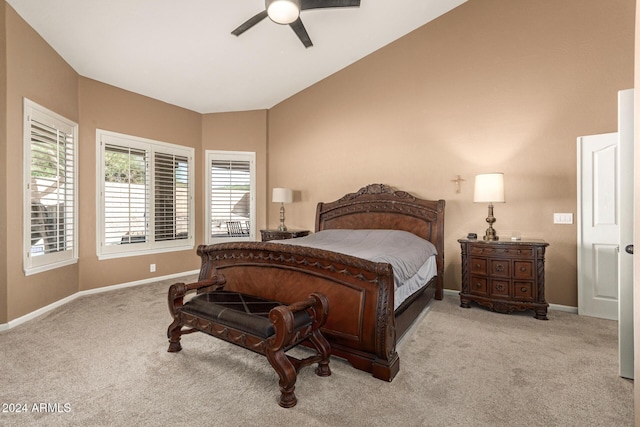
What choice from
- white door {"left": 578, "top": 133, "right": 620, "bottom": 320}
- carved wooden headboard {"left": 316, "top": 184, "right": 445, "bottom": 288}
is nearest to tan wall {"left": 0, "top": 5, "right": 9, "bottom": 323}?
carved wooden headboard {"left": 316, "top": 184, "right": 445, "bottom": 288}

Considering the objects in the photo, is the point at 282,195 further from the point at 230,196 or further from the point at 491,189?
the point at 491,189

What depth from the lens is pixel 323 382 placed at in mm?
2092

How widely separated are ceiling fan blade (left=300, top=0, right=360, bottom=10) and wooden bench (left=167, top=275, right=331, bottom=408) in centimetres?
261

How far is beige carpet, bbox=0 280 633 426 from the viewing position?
1.74 m

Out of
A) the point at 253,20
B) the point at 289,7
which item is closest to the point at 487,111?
the point at 289,7

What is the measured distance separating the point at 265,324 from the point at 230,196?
4.20 m

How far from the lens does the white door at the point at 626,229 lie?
2.06m

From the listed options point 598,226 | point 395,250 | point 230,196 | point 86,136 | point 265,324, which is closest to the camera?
point 265,324

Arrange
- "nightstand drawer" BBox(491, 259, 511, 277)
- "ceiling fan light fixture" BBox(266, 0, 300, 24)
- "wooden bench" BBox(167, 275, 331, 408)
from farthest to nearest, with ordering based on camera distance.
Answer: "nightstand drawer" BBox(491, 259, 511, 277) → "ceiling fan light fixture" BBox(266, 0, 300, 24) → "wooden bench" BBox(167, 275, 331, 408)

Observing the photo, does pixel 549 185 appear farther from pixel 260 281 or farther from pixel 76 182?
pixel 76 182

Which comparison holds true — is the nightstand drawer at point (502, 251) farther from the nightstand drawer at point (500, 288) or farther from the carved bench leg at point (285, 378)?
the carved bench leg at point (285, 378)

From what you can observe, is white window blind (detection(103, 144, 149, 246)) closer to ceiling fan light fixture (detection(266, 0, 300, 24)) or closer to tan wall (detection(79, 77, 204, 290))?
tan wall (detection(79, 77, 204, 290))

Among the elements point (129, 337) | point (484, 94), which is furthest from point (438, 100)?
point (129, 337)

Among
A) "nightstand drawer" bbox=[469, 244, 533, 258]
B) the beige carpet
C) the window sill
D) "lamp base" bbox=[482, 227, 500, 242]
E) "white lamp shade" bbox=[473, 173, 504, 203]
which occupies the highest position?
"white lamp shade" bbox=[473, 173, 504, 203]
